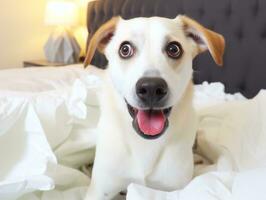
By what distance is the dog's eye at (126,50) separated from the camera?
3.11 ft

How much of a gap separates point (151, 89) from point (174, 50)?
16 cm

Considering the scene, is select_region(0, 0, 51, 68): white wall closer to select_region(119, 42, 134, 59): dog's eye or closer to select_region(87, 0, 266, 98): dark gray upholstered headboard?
select_region(87, 0, 266, 98): dark gray upholstered headboard

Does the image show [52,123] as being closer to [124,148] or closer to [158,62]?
[124,148]

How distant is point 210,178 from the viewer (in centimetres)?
84

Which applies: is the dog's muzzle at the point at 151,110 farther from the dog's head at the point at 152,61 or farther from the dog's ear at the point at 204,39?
the dog's ear at the point at 204,39

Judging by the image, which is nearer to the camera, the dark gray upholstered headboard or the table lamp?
the dark gray upholstered headboard

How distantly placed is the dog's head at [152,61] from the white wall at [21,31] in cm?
268

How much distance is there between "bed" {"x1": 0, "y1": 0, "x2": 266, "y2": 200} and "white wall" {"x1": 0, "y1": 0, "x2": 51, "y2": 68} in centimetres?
213

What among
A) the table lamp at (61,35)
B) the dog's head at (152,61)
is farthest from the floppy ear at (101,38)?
the table lamp at (61,35)

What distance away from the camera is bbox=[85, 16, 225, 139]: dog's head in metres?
0.86

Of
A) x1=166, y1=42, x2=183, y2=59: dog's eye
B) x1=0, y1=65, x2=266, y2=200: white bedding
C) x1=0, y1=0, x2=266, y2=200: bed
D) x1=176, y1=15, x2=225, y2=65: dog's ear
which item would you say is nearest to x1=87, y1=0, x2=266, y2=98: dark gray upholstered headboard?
x1=0, y1=0, x2=266, y2=200: bed

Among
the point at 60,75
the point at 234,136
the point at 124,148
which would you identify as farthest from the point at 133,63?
the point at 60,75

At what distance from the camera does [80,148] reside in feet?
3.69

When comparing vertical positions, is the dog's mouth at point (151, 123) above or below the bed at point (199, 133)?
above
